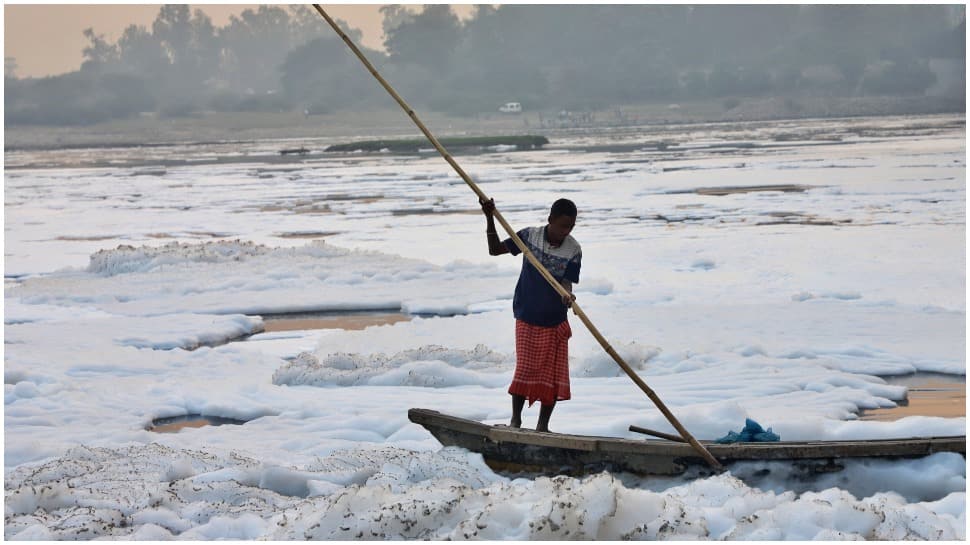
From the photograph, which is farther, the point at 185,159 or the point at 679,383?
the point at 185,159

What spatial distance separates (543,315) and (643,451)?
2.81 ft

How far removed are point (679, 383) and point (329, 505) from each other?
3578mm

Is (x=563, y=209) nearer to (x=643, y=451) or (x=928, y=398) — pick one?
(x=643, y=451)

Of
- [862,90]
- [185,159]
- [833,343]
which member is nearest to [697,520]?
[833,343]

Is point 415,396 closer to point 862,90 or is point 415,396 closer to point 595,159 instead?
point 595,159

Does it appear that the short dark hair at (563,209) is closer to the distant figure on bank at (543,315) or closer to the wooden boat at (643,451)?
the distant figure on bank at (543,315)

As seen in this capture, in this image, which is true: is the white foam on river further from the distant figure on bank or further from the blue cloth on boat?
the distant figure on bank

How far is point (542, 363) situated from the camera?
6.39m

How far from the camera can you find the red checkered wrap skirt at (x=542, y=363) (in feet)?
20.9

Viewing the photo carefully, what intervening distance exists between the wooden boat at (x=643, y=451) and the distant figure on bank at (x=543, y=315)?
24 cm

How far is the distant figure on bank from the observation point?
249 inches

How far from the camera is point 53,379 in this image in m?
8.96

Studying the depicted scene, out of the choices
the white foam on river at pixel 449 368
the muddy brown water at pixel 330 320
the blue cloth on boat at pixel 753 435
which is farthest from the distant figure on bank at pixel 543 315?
the muddy brown water at pixel 330 320

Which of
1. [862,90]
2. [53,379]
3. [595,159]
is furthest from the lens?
[862,90]
